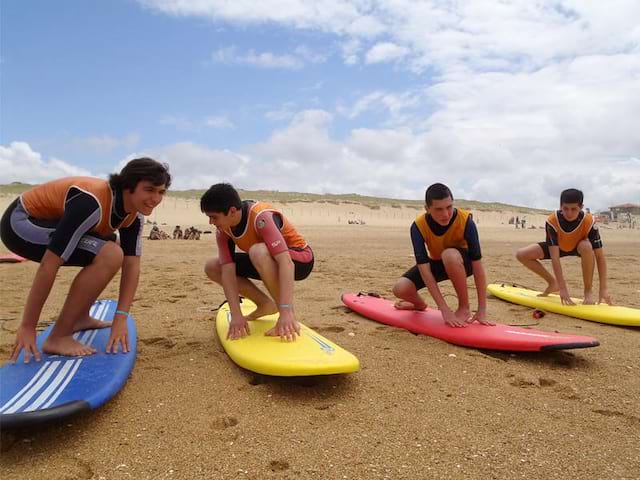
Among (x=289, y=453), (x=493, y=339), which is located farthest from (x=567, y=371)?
(x=289, y=453)

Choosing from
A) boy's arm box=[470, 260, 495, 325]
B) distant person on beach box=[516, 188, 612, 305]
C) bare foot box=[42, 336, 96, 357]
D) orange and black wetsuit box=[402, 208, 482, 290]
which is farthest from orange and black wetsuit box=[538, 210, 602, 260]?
bare foot box=[42, 336, 96, 357]

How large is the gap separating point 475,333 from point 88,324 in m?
2.66

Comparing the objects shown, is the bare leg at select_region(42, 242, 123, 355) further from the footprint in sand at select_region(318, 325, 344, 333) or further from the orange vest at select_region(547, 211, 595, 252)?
the orange vest at select_region(547, 211, 595, 252)

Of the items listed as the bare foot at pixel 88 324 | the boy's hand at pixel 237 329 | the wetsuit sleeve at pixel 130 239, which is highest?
the wetsuit sleeve at pixel 130 239

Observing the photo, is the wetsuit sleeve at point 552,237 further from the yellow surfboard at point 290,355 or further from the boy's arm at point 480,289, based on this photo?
the yellow surfboard at point 290,355

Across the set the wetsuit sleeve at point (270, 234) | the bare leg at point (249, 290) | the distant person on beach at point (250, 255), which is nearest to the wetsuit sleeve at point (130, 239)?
the distant person on beach at point (250, 255)

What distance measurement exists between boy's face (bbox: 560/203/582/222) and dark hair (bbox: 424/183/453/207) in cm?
190

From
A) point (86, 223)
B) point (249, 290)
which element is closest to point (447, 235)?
point (249, 290)

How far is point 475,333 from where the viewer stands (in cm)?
316

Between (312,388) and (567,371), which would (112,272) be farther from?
(567,371)

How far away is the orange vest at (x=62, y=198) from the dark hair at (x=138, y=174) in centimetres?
7

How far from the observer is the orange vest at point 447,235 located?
3.58 meters

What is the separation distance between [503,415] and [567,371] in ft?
2.84

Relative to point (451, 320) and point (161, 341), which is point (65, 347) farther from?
point (451, 320)
